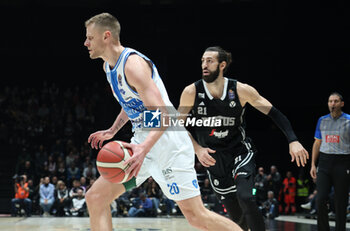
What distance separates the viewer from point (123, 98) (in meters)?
3.33

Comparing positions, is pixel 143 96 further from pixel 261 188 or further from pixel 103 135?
pixel 261 188

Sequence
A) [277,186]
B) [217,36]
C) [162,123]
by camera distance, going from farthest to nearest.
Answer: [217,36]
[277,186]
[162,123]

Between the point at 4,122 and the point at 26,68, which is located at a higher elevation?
the point at 26,68

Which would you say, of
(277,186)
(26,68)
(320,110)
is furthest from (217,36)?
(26,68)

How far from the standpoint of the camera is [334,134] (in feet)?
20.4

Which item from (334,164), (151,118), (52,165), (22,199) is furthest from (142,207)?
(151,118)

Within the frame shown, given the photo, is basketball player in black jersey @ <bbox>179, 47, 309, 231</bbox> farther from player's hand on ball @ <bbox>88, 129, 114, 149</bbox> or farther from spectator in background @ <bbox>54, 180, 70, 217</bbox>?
spectator in background @ <bbox>54, 180, 70, 217</bbox>

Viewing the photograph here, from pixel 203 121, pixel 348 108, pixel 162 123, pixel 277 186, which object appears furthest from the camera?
pixel 348 108

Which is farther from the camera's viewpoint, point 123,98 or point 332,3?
point 332,3

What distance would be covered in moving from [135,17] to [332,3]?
6807 millimetres

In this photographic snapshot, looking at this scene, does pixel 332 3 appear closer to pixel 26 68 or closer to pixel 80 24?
pixel 80 24

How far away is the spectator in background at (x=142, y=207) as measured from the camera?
12.1 meters

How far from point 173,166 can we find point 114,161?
420 millimetres

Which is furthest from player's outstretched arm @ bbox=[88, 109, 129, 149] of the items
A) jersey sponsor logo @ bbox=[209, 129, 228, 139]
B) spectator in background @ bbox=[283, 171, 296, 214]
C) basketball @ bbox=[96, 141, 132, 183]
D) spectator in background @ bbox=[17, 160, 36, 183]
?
spectator in background @ bbox=[17, 160, 36, 183]
